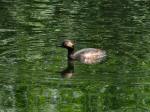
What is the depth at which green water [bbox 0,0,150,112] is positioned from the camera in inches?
611

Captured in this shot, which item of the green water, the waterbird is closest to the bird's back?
the waterbird

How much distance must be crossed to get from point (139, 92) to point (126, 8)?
412 inches

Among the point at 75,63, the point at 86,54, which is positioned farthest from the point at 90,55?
the point at 75,63

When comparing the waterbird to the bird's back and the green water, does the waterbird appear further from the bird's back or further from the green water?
the green water

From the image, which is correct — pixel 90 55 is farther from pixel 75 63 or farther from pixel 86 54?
pixel 75 63

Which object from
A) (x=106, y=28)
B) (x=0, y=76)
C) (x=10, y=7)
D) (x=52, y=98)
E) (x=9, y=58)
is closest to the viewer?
(x=52, y=98)

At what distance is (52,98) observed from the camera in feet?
51.3

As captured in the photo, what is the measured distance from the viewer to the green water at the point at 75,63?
1551 centimetres

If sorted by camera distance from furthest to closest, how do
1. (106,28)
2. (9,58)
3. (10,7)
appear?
(10,7) → (106,28) → (9,58)

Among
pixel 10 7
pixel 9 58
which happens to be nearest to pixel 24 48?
pixel 9 58

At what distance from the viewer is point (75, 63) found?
1873cm

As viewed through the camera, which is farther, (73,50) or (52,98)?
(73,50)

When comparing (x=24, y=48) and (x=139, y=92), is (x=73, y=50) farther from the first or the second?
(x=139, y=92)

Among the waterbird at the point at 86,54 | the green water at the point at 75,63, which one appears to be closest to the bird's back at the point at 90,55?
the waterbird at the point at 86,54
